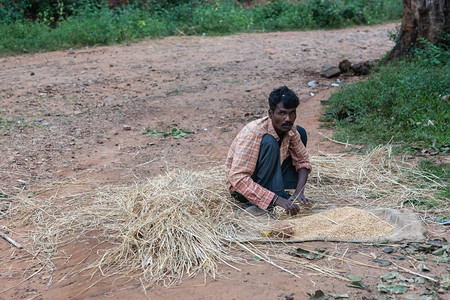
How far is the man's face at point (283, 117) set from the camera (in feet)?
10.8

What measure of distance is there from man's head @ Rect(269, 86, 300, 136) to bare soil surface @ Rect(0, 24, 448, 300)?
0.83m

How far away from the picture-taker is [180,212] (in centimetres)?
327

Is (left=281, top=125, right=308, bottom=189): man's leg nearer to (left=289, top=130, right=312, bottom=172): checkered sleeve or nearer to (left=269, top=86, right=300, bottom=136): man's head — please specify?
(left=289, top=130, right=312, bottom=172): checkered sleeve

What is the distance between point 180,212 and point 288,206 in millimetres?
728

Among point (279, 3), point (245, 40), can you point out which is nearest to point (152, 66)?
point (245, 40)

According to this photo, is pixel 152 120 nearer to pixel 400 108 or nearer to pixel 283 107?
pixel 400 108

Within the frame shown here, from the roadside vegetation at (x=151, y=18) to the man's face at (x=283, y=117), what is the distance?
6706mm

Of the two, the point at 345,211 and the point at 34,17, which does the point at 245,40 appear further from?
the point at 345,211

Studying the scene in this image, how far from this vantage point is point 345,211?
11.0ft

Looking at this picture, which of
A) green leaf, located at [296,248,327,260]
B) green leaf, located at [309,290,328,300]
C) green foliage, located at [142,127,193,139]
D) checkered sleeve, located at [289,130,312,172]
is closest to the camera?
green leaf, located at [309,290,328,300]

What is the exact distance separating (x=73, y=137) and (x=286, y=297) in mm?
3762

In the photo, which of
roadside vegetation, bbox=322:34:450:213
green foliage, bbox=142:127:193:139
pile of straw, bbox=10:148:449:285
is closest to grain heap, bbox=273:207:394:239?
pile of straw, bbox=10:148:449:285

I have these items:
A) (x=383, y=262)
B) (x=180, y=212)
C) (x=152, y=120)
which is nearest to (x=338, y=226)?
(x=383, y=262)

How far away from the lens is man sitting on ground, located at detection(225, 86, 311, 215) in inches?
130
